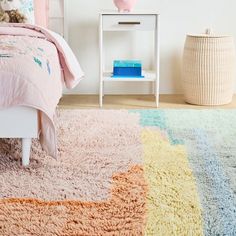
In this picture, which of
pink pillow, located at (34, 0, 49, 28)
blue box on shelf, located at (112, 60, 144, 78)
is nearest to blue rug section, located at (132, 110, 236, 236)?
blue box on shelf, located at (112, 60, 144, 78)

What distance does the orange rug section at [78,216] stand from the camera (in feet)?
5.03

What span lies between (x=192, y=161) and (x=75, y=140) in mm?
620

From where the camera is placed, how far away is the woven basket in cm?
327

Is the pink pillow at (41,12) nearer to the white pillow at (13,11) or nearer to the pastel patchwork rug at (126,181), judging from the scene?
the white pillow at (13,11)

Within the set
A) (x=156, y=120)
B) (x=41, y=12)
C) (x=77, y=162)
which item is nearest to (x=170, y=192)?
(x=77, y=162)

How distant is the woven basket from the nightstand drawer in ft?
1.04

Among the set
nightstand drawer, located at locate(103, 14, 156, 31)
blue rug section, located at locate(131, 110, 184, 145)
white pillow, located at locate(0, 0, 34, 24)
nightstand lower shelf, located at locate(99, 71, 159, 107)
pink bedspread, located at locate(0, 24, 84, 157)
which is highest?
white pillow, located at locate(0, 0, 34, 24)

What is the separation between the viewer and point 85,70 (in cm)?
365

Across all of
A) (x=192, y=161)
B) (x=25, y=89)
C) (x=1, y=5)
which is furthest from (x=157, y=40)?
(x=25, y=89)

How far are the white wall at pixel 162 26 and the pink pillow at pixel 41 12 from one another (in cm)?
26

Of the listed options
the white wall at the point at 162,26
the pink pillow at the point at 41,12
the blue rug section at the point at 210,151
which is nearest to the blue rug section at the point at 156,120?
the blue rug section at the point at 210,151

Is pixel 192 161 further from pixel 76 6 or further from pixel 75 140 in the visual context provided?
pixel 76 6

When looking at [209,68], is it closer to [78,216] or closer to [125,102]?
[125,102]

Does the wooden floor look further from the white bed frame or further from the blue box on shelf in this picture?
the white bed frame
